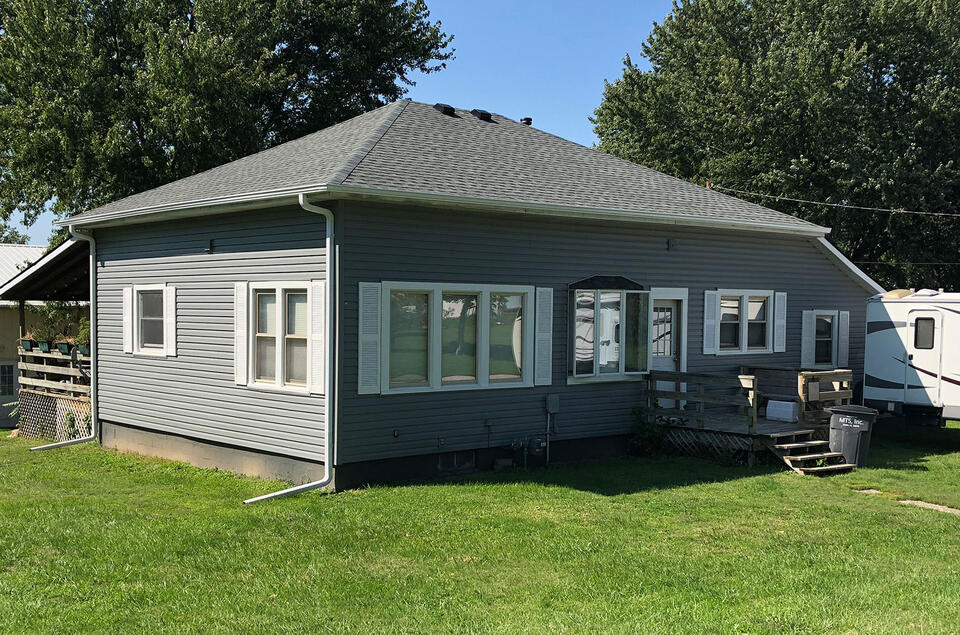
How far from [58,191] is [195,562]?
17636 millimetres

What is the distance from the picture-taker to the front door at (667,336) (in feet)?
49.9

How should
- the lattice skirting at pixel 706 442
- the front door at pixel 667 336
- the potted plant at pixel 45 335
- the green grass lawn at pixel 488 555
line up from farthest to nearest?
1. the potted plant at pixel 45 335
2. the front door at pixel 667 336
3. the lattice skirting at pixel 706 442
4. the green grass lawn at pixel 488 555

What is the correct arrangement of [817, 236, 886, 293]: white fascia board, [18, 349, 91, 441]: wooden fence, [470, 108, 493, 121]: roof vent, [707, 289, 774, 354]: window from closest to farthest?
1. [707, 289, 774, 354]: window
2. [18, 349, 91, 441]: wooden fence
3. [470, 108, 493, 121]: roof vent
4. [817, 236, 886, 293]: white fascia board

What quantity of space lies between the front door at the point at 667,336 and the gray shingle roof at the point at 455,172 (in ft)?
5.40

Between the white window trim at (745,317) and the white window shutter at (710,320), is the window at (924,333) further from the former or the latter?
the white window shutter at (710,320)

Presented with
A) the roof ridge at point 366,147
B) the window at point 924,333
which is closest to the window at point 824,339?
the window at point 924,333

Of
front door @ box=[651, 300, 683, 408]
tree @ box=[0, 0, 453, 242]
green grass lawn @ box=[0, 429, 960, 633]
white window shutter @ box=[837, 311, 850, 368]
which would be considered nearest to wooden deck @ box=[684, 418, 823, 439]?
green grass lawn @ box=[0, 429, 960, 633]

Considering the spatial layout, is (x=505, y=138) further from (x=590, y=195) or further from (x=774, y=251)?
(x=774, y=251)

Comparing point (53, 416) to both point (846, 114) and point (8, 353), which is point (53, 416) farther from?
point (846, 114)

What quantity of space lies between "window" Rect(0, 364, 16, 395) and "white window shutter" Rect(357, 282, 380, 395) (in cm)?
1661

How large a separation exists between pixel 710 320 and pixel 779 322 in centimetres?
186

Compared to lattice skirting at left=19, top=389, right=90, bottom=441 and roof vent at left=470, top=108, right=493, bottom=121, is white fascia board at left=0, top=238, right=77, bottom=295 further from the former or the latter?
roof vent at left=470, top=108, right=493, bottom=121

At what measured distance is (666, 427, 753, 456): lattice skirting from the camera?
1366 cm

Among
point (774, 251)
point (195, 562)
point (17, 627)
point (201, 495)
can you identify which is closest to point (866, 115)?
point (774, 251)
